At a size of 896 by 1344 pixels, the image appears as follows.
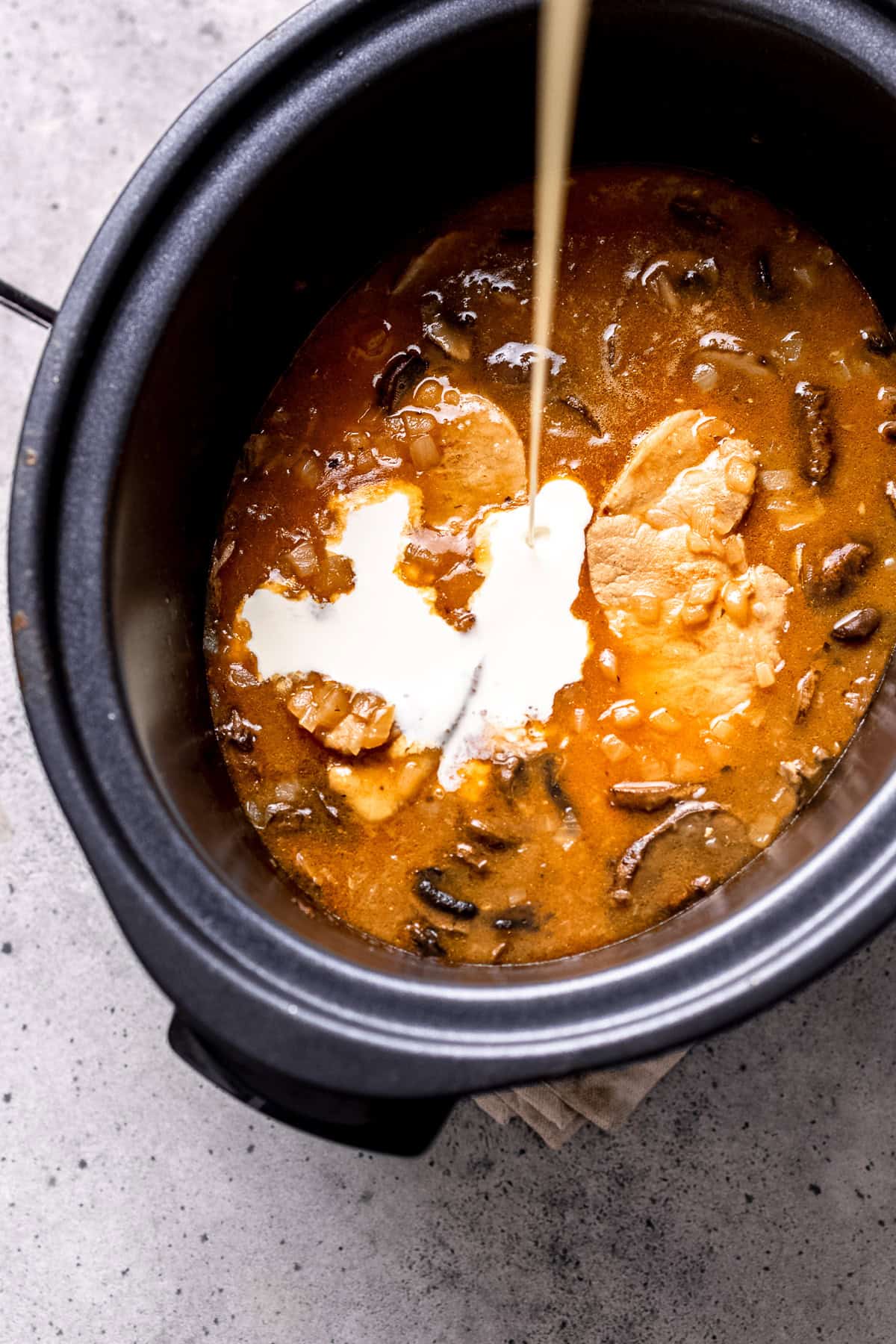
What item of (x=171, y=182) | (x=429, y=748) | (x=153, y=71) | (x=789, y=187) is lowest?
(x=429, y=748)

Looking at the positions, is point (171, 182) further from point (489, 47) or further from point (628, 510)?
point (628, 510)

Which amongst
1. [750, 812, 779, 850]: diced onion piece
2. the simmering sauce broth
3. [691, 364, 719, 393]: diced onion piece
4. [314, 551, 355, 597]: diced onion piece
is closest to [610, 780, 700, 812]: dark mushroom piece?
the simmering sauce broth

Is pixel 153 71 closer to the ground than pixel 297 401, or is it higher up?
higher up

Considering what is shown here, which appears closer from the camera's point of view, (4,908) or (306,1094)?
(306,1094)

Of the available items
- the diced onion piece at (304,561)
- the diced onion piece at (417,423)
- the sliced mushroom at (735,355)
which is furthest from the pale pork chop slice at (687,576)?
the diced onion piece at (304,561)

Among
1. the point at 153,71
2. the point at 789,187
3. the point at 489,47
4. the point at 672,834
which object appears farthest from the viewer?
the point at 153,71

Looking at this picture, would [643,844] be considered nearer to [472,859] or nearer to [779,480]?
[472,859]

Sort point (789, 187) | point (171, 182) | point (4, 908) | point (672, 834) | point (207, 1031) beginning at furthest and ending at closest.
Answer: point (4, 908), point (789, 187), point (672, 834), point (171, 182), point (207, 1031)

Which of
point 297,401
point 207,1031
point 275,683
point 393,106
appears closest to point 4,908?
point 275,683
